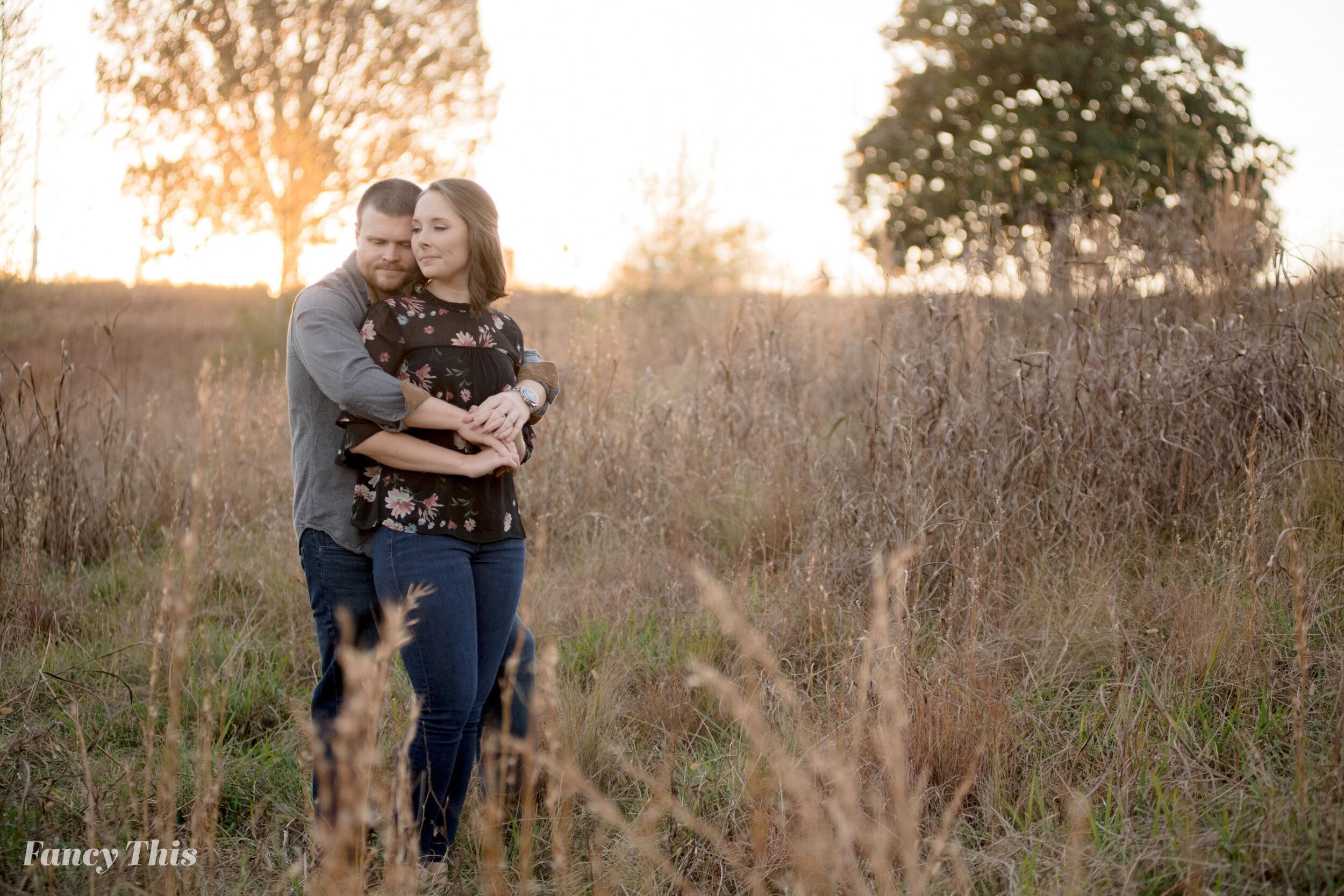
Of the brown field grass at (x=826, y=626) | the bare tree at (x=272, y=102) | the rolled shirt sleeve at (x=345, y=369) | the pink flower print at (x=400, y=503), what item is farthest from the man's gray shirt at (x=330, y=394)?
the bare tree at (x=272, y=102)

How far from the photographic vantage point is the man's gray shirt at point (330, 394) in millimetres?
1878

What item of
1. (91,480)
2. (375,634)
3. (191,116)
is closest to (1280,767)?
(375,634)

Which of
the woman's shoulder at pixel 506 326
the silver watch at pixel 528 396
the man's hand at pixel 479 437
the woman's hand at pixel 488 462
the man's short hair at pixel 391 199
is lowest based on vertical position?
the woman's hand at pixel 488 462

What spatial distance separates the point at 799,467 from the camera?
3.85m

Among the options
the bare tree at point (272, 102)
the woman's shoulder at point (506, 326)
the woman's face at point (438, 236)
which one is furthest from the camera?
the bare tree at point (272, 102)

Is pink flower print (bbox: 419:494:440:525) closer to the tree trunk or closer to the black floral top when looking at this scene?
the black floral top

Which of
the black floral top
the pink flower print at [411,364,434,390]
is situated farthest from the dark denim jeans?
the pink flower print at [411,364,434,390]

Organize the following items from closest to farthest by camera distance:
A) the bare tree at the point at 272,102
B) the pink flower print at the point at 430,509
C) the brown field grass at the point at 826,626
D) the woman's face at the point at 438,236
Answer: the brown field grass at the point at 826,626, the pink flower print at the point at 430,509, the woman's face at the point at 438,236, the bare tree at the point at 272,102

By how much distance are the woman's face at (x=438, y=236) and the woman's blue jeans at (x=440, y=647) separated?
0.71 meters

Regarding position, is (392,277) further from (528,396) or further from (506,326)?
(528,396)

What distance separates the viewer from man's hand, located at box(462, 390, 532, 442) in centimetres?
197

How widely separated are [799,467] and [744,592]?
1246 mm

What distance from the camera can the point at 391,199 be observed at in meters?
2.14

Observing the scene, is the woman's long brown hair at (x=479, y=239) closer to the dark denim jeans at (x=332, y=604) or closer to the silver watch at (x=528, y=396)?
the silver watch at (x=528, y=396)
